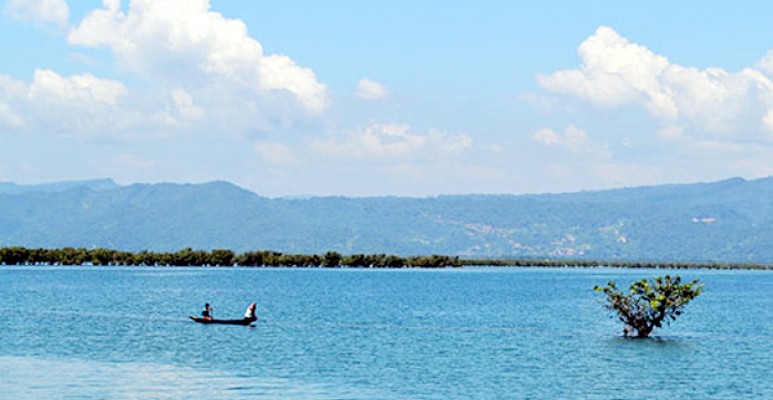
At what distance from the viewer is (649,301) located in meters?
74.8

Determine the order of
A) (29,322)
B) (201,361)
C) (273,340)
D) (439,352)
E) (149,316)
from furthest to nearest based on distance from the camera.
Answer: (149,316) < (29,322) < (273,340) < (439,352) < (201,361)

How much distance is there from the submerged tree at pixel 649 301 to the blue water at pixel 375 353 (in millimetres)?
1380

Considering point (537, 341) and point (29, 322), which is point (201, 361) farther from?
point (29, 322)

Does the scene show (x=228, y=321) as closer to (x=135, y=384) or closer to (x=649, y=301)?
(x=649, y=301)

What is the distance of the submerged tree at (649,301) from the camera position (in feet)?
243

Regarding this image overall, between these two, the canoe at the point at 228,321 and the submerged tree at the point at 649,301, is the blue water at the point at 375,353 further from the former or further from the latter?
the submerged tree at the point at 649,301

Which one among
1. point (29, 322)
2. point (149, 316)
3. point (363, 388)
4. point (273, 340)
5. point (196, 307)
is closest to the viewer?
point (363, 388)

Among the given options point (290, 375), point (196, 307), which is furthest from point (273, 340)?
point (196, 307)

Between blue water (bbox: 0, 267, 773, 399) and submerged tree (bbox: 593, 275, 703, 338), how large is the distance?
1.38 meters

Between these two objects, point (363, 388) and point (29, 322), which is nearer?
point (363, 388)

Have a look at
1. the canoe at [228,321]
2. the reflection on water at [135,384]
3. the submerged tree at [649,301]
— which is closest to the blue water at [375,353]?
the reflection on water at [135,384]

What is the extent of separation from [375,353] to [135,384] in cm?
1842

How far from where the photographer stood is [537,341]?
79625 mm

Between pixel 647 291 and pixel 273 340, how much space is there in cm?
2325
